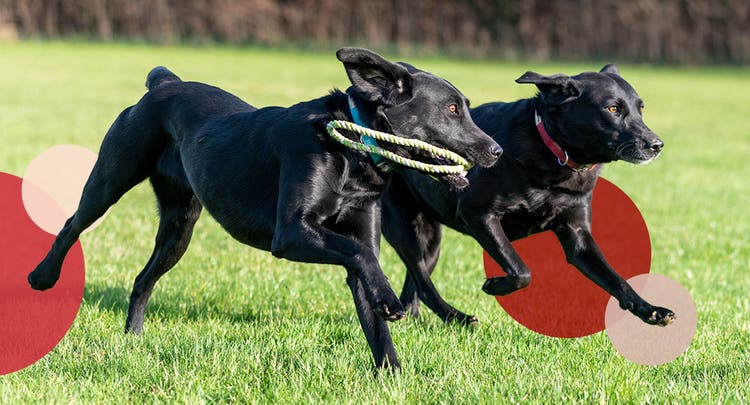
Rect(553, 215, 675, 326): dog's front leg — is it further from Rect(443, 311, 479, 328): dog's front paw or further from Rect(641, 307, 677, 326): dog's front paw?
Rect(443, 311, 479, 328): dog's front paw

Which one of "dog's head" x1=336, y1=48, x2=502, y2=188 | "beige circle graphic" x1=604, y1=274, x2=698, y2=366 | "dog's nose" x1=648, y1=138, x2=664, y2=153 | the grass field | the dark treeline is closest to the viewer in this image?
the grass field

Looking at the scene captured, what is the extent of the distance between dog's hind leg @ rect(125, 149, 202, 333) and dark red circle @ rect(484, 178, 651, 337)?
1.84 m

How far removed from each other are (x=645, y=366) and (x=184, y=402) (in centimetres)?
222

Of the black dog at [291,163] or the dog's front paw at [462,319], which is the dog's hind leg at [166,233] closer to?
the black dog at [291,163]

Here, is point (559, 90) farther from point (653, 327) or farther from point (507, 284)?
point (653, 327)

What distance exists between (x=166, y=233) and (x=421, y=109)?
6.13 feet

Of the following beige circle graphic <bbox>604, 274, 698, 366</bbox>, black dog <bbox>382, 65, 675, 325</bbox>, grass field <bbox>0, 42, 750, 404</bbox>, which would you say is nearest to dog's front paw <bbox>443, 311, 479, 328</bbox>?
black dog <bbox>382, 65, 675, 325</bbox>

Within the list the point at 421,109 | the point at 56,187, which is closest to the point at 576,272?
the point at 421,109

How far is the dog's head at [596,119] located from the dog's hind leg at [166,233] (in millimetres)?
2037

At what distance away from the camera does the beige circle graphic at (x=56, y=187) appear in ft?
17.9

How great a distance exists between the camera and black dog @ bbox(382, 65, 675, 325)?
5.40 meters

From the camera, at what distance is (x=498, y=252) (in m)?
5.38

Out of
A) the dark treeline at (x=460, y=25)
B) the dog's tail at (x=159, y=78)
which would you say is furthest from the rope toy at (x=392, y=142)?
the dark treeline at (x=460, y=25)

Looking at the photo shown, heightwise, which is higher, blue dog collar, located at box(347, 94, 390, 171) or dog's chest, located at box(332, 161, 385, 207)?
blue dog collar, located at box(347, 94, 390, 171)
